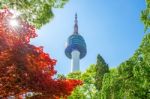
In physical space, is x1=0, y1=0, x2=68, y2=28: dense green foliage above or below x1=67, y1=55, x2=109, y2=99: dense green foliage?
below

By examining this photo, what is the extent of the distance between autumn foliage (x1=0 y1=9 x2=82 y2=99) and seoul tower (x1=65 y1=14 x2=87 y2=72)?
14564 cm

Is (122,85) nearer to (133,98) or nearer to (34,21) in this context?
(133,98)

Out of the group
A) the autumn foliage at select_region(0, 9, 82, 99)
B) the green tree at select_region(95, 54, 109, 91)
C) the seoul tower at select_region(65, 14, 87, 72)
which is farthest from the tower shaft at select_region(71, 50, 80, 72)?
the autumn foliage at select_region(0, 9, 82, 99)

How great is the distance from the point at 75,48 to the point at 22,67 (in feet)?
488

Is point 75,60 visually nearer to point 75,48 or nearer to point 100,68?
point 75,48

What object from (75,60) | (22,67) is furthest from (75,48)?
(22,67)

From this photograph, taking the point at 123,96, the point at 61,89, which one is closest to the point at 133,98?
the point at 123,96

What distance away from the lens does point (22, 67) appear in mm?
22781

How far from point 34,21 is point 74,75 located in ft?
118

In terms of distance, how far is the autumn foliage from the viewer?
22516 millimetres

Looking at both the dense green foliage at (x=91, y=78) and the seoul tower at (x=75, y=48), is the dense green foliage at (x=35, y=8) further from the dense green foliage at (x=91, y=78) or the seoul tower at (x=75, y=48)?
the seoul tower at (x=75, y=48)

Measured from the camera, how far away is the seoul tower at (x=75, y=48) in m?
173

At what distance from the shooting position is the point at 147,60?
20.5 meters

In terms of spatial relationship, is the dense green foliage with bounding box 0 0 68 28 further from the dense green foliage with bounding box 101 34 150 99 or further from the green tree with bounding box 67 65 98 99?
the green tree with bounding box 67 65 98 99
